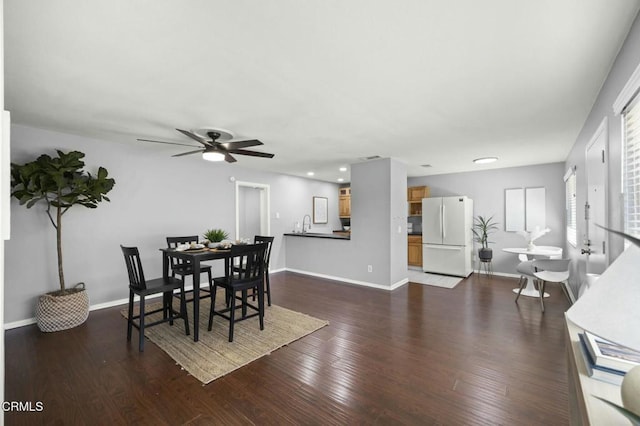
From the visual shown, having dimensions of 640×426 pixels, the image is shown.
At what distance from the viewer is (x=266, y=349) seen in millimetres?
2742

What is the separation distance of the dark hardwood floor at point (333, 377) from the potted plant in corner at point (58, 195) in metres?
0.18

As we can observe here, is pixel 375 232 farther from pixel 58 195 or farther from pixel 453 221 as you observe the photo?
pixel 58 195

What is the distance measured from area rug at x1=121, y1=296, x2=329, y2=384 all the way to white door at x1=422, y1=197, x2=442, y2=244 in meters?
3.73

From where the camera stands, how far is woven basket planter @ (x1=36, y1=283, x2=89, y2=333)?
312 cm

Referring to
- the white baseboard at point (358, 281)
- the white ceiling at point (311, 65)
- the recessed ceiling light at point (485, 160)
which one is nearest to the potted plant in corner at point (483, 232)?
the recessed ceiling light at point (485, 160)

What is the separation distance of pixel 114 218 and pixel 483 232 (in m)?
6.87

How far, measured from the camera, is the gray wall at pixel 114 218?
332 centimetres

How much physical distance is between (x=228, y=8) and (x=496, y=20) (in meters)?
1.42

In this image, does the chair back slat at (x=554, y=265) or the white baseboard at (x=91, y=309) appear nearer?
the white baseboard at (x=91, y=309)

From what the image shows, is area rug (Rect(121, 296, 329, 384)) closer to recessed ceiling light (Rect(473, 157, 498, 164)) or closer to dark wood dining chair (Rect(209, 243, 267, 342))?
dark wood dining chair (Rect(209, 243, 267, 342))

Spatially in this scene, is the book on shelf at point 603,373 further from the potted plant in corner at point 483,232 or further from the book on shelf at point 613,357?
the potted plant in corner at point 483,232

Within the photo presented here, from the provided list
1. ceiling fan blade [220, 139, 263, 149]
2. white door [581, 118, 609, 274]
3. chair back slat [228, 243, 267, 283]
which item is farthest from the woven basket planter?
white door [581, 118, 609, 274]

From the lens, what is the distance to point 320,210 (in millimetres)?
7883

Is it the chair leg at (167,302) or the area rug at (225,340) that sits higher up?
the chair leg at (167,302)
